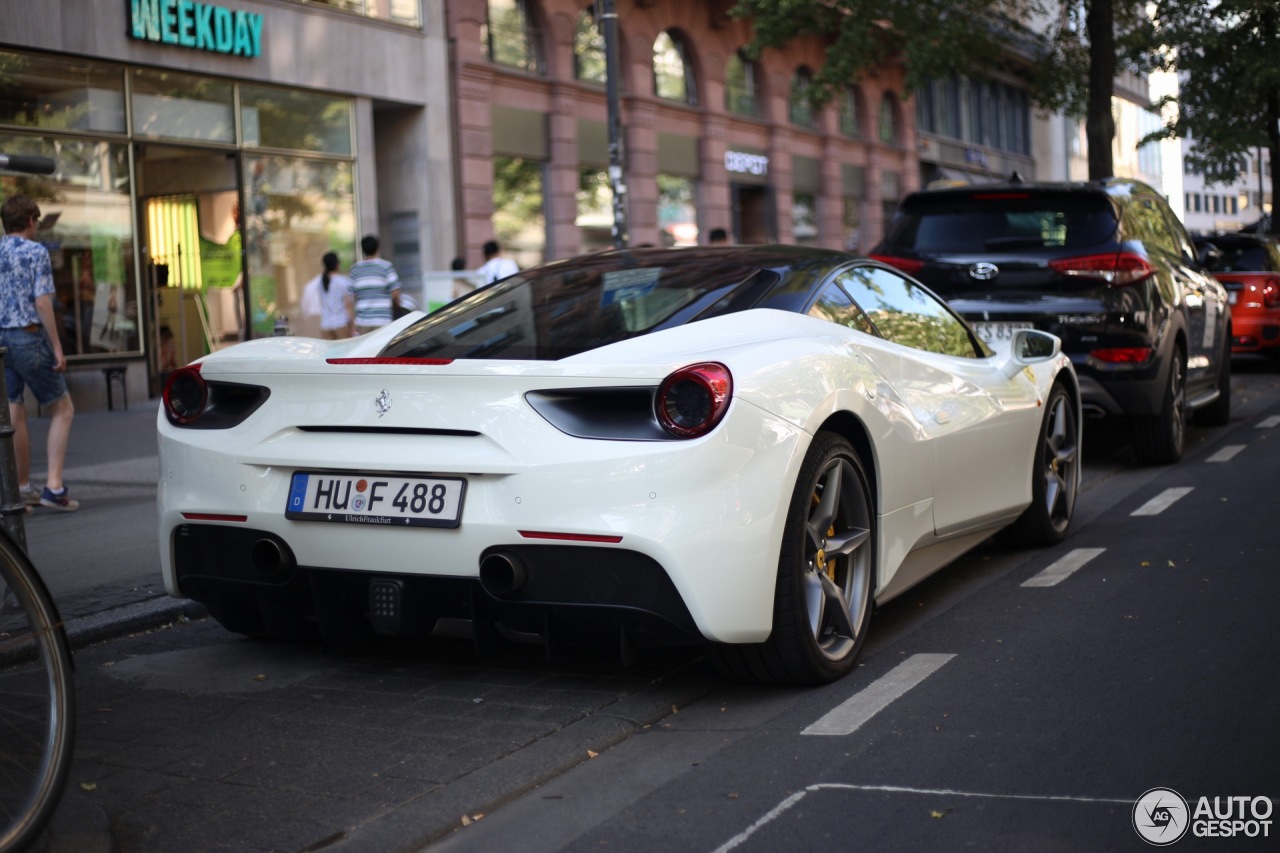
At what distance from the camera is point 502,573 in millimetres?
4266

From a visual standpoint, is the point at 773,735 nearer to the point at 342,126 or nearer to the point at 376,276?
the point at 376,276

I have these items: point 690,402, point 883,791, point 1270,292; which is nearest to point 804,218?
point 1270,292

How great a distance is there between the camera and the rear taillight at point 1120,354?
919cm

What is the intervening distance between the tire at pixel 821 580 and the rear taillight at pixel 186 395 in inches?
68.4

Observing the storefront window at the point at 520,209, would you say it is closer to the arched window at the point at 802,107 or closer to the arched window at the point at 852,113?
the arched window at the point at 802,107

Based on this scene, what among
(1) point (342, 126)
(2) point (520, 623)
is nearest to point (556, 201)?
(1) point (342, 126)

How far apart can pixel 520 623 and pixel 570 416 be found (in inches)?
23.7

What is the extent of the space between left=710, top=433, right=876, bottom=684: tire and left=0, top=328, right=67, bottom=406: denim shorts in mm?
5819

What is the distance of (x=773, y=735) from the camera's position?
4.23 metres

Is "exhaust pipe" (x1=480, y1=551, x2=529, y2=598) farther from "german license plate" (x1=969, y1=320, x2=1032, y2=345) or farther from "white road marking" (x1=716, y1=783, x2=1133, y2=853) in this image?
"german license plate" (x1=969, y1=320, x2=1032, y2=345)

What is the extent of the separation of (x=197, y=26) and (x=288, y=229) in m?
3.07

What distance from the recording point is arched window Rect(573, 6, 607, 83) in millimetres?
25594

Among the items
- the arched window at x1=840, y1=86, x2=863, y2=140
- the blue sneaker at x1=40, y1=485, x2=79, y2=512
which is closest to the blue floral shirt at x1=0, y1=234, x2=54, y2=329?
the blue sneaker at x1=40, y1=485, x2=79, y2=512

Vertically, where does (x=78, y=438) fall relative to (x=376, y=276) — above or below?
below
